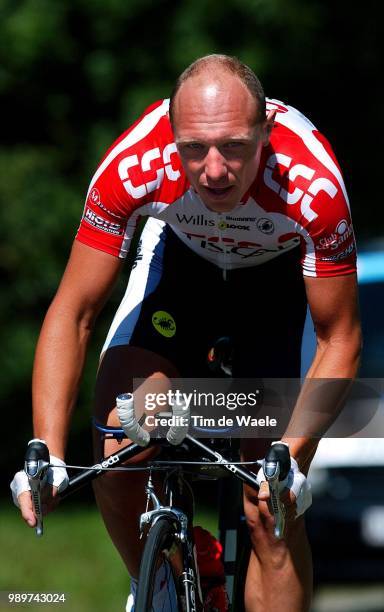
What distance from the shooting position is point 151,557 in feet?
12.2

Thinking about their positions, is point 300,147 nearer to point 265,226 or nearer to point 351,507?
point 265,226

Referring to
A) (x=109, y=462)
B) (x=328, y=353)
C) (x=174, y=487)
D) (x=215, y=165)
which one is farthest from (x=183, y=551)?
(x=215, y=165)

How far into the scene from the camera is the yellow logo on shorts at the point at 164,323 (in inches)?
180

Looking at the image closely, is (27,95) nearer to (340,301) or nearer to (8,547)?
(8,547)

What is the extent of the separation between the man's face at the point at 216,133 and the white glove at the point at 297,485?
85 centimetres

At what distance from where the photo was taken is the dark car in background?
25.8 ft

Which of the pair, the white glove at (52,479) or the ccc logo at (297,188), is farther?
the ccc logo at (297,188)

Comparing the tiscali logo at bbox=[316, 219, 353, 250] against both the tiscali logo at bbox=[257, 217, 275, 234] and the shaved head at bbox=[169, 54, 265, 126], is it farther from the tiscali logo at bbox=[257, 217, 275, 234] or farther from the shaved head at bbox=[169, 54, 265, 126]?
the shaved head at bbox=[169, 54, 265, 126]

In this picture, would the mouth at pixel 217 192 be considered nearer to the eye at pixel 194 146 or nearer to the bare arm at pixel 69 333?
the eye at pixel 194 146

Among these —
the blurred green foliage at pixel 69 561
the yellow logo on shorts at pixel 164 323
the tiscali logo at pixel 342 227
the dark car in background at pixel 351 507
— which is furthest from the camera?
the blurred green foliage at pixel 69 561

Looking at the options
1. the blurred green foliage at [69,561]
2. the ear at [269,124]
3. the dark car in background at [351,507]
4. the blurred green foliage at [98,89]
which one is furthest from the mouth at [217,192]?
the blurred green foliage at [98,89]

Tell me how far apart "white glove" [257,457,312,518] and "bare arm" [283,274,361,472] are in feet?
0.68

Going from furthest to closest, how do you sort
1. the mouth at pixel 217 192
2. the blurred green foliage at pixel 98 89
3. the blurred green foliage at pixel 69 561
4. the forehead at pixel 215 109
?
1. the blurred green foliage at pixel 98 89
2. the blurred green foliage at pixel 69 561
3. the mouth at pixel 217 192
4. the forehead at pixel 215 109

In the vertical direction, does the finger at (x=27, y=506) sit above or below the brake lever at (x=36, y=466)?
below
